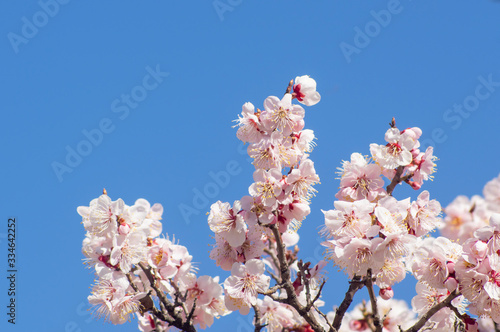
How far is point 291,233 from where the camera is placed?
4438 mm

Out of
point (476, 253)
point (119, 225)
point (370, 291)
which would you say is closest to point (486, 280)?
point (476, 253)

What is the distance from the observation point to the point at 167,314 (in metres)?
4.21

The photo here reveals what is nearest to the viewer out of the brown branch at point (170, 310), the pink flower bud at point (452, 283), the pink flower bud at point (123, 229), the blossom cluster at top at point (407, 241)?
the blossom cluster at top at point (407, 241)

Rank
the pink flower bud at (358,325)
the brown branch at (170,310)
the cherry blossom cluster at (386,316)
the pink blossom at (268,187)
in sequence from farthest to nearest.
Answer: the pink flower bud at (358,325)
the cherry blossom cluster at (386,316)
the brown branch at (170,310)
the pink blossom at (268,187)

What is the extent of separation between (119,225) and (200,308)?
1.04m

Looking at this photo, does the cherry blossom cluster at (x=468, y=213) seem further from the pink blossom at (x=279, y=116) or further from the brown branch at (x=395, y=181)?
the pink blossom at (x=279, y=116)

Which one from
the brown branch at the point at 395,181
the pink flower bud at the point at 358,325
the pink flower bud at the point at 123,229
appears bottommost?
the pink flower bud at the point at 358,325

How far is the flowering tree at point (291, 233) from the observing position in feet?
11.6

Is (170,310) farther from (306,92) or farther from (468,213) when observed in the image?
(468,213)

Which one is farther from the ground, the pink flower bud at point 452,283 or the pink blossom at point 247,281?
the pink blossom at point 247,281

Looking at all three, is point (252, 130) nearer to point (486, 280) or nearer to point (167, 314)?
point (167, 314)

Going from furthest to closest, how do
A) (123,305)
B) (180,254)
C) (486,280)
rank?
(180,254) < (123,305) < (486,280)

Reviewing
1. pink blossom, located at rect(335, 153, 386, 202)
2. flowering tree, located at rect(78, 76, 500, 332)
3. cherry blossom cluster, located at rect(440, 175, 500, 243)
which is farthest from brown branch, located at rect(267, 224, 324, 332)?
cherry blossom cluster, located at rect(440, 175, 500, 243)

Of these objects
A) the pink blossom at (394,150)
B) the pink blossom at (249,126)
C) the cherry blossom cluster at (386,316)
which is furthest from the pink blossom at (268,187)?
the cherry blossom cluster at (386,316)
